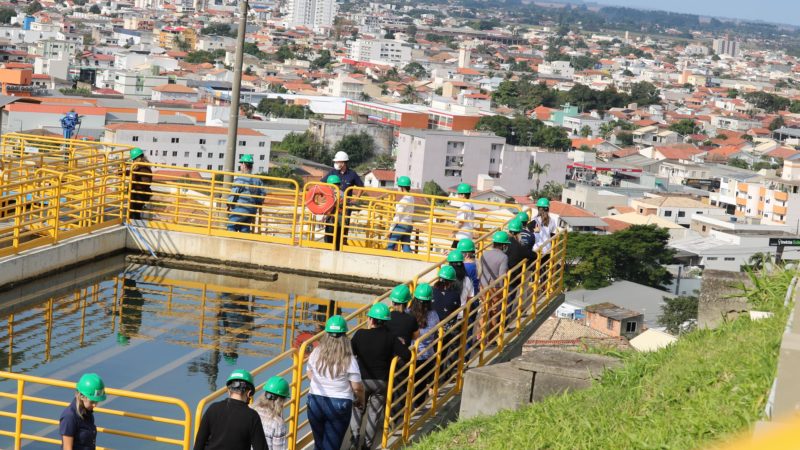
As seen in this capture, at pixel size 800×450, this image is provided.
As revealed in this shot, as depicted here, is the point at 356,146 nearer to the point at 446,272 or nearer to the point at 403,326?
the point at 446,272

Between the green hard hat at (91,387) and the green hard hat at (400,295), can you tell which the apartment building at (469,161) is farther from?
the green hard hat at (91,387)

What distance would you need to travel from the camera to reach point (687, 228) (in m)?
94.0

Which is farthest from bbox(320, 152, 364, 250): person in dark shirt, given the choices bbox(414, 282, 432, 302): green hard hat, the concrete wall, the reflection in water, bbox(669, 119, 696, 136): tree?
bbox(669, 119, 696, 136): tree

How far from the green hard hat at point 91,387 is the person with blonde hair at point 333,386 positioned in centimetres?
146

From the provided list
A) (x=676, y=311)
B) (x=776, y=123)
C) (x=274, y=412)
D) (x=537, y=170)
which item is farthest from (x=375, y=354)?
(x=776, y=123)

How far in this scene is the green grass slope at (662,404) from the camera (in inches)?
227

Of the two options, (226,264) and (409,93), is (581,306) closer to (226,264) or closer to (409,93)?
(226,264)

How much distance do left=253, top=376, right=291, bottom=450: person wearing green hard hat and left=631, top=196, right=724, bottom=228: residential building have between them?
303ft

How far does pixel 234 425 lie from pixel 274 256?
676 centimetres

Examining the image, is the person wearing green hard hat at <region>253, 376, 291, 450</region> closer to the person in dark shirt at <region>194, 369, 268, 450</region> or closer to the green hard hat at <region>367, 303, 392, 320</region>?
the person in dark shirt at <region>194, 369, 268, 450</region>

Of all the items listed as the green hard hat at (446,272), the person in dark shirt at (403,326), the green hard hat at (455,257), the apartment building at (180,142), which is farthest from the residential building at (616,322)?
the apartment building at (180,142)

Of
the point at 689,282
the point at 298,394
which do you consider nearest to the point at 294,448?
the point at 298,394

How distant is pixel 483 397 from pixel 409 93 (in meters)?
184

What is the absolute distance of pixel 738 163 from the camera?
142625mm
